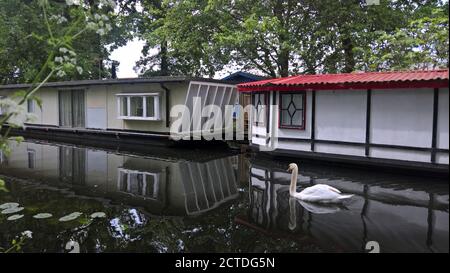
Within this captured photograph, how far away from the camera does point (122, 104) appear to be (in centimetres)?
1407

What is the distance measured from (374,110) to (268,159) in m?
3.04

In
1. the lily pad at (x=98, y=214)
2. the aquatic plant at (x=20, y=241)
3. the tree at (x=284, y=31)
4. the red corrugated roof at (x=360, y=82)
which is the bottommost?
the aquatic plant at (x=20, y=241)

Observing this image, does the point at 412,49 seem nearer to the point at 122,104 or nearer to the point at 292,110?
the point at 292,110

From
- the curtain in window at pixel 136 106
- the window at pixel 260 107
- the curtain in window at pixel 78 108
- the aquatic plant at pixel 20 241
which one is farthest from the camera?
the curtain in window at pixel 78 108

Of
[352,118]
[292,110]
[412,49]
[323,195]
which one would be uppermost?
[412,49]

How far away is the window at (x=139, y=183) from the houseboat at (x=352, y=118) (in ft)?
11.6

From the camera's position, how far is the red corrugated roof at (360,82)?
710cm

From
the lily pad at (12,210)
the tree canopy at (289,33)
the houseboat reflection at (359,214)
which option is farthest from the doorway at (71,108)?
the lily pad at (12,210)

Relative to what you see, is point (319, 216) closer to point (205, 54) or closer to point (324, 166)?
point (324, 166)

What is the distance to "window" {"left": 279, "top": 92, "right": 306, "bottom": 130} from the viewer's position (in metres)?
9.60

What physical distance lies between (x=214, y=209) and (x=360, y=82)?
4.42 m

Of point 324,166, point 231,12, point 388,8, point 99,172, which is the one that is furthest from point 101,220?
point 388,8

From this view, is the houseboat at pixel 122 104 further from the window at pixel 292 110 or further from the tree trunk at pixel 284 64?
the window at pixel 292 110

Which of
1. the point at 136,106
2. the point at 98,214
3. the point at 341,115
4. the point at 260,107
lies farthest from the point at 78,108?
the point at 98,214
